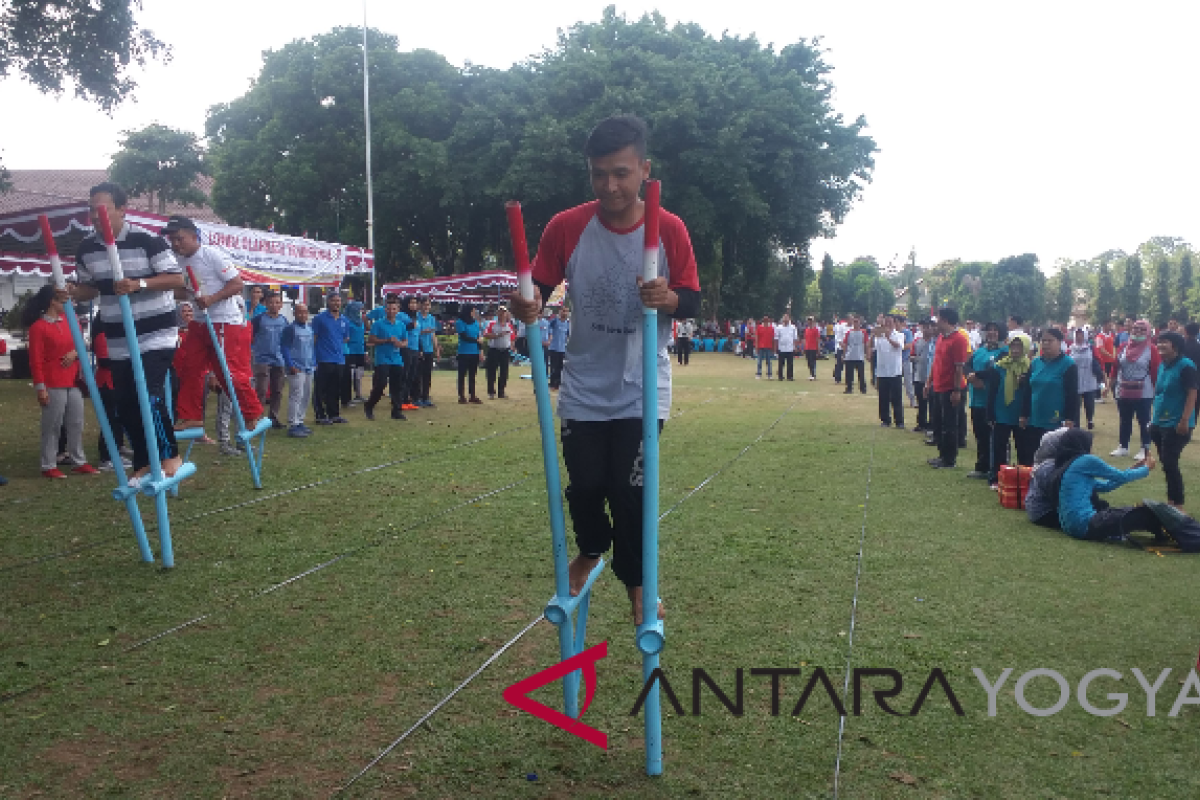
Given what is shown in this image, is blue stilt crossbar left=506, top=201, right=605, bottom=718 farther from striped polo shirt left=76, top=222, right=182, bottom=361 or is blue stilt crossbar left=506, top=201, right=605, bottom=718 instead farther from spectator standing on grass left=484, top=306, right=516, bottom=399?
spectator standing on grass left=484, top=306, right=516, bottom=399

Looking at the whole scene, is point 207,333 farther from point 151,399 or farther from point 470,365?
point 470,365

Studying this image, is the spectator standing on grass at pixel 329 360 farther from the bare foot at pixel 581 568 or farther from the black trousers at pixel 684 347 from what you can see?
the black trousers at pixel 684 347

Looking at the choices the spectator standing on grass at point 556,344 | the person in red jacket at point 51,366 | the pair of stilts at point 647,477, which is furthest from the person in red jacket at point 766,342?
the pair of stilts at point 647,477

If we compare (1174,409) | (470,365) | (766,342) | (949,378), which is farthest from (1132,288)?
(1174,409)

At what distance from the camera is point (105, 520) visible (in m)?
7.91

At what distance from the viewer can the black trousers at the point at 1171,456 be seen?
33.0 feet

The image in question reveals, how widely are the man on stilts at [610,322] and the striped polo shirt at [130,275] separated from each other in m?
3.81

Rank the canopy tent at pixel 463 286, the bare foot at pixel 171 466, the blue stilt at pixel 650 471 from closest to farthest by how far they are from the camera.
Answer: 1. the blue stilt at pixel 650 471
2. the bare foot at pixel 171 466
3. the canopy tent at pixel 463 286

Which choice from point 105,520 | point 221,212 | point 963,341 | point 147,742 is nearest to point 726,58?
point 221,212

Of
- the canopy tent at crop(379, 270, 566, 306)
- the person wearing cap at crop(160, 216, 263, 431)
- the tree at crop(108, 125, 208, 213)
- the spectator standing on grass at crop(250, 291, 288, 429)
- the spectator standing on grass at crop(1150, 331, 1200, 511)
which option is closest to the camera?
the person wearing cap at crop(160, 216, 263, 431)

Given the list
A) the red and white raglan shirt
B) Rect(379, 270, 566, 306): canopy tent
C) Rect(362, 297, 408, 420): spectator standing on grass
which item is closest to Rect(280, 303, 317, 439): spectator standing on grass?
Rect(362, 297, 408, 420): spectator standing on grass

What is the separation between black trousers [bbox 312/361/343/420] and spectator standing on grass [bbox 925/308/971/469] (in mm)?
9097

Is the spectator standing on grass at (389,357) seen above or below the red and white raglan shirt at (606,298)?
below

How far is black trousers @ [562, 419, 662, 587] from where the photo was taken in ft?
13.1
